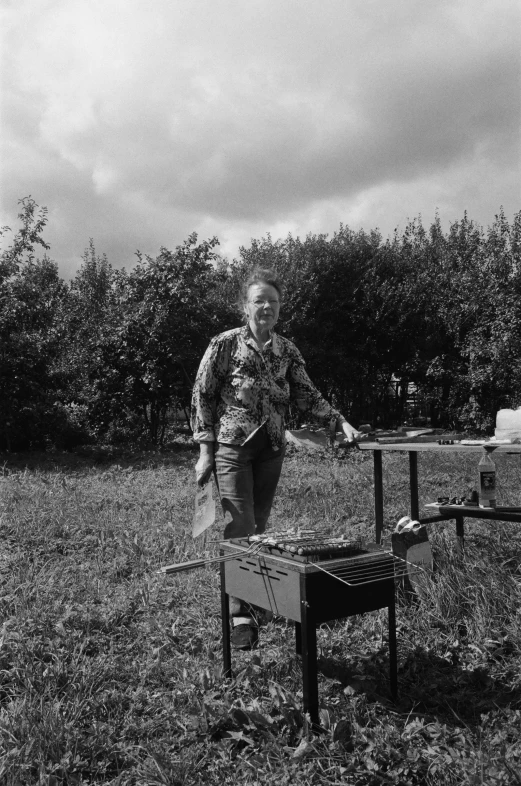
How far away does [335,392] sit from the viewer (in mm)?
19469

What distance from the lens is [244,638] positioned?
3.55m

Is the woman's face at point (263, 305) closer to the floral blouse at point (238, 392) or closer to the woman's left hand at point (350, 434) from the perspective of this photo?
the floral blouse at point (238, 392)

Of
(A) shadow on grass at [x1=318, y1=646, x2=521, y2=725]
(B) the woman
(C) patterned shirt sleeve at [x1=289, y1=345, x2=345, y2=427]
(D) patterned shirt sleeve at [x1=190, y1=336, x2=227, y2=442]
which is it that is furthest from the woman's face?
(A) shadow on grass at [x1=318, y1=646, x2=521, y2=725]

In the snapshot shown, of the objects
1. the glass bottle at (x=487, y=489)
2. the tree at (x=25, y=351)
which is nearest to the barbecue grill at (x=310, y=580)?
the glass bottle at (x=487, y=489)

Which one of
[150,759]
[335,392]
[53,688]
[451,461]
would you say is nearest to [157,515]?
[53,688]

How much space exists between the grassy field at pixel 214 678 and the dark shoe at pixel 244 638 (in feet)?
0.29

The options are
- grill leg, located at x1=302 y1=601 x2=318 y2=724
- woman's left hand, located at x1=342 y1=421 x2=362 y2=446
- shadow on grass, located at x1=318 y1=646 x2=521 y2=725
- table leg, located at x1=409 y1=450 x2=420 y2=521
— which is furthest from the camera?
table leg, located at x1=409 y1=450 x2=420 y2=521

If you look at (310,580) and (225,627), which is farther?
(225,627)

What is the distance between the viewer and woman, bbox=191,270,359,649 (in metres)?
3.74

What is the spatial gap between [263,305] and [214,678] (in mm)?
1993

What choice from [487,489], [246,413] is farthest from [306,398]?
[487,489]

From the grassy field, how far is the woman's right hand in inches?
32.4

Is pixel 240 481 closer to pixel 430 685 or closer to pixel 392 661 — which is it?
pixel 392 661

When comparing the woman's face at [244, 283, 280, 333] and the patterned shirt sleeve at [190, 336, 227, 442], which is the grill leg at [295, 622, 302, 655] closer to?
the patterned shirt sleeve at [190, 336, 227, 442]
